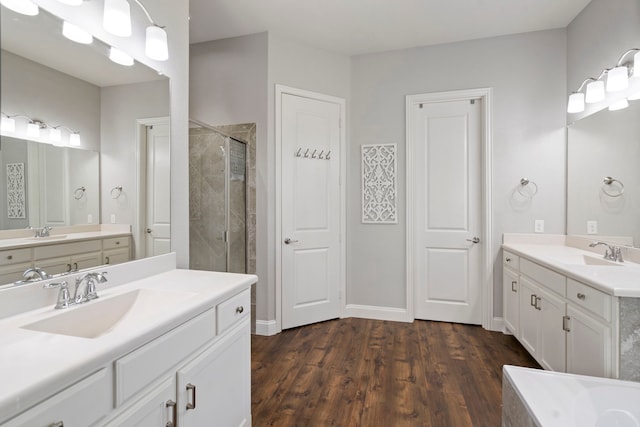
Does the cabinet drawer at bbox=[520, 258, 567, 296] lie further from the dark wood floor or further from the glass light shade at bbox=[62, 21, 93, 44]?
the glass light shade at bbox=[62, 21, 93, 44]

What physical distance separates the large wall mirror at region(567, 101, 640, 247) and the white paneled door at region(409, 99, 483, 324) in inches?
29.9

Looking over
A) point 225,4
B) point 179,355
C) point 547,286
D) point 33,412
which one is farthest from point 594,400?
point 225,4

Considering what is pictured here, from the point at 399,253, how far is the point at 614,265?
5.57 feet

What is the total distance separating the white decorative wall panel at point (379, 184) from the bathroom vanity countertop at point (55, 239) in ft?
7.84

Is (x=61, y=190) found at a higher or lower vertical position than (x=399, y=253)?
higher

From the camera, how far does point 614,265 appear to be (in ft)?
6.73

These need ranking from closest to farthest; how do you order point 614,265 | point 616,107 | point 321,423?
point 321,423 → point 614,265 → point 616,107

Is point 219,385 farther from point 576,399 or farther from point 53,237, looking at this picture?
point 576,399

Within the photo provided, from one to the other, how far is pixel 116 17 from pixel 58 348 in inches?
52.8

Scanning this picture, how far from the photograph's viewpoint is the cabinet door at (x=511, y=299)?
268cm

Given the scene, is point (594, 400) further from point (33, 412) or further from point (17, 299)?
point (17, 299)

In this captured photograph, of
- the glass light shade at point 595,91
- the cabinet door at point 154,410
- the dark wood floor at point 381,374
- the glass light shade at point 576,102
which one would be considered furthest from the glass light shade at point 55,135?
the glass light shade at point 576,102

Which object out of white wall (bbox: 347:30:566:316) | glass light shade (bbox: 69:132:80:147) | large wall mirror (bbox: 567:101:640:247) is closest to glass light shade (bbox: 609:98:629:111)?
large wall mirror (bbox: 567:101:640:247)

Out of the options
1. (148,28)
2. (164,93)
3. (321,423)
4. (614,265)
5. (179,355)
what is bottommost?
(321,423)
